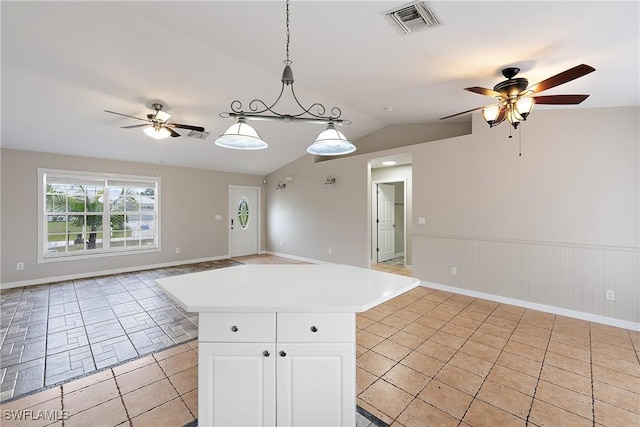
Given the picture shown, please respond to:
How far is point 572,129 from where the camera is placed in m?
3.25

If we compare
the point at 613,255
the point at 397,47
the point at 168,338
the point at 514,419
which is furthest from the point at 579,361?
the point at 168,338

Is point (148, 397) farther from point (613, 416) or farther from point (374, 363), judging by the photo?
point (613, 416)

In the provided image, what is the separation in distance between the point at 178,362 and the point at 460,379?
2.34m

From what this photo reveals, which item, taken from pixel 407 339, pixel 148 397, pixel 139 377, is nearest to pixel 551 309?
pixel 407 339

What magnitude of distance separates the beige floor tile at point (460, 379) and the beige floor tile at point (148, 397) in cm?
202

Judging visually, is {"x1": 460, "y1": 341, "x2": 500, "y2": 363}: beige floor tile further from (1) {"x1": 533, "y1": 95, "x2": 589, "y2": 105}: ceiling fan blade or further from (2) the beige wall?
(2) the beige wall

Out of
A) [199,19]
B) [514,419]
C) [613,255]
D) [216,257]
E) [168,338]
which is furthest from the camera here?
[216,257]

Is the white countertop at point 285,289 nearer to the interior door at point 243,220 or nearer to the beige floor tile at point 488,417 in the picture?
the beige floor tile at point 488,417

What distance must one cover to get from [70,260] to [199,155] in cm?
301

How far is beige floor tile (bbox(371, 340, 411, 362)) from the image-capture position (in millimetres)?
2410

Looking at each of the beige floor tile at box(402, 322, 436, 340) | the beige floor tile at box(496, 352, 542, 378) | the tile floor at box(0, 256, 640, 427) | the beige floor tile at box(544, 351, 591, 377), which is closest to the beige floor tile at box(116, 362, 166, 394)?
the tile floor at box(0, 256, 640, 427)

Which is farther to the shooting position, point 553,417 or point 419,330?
point 419,330

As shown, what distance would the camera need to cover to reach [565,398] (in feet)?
6.18

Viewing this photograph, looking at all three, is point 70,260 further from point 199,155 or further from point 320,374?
point 320,374
